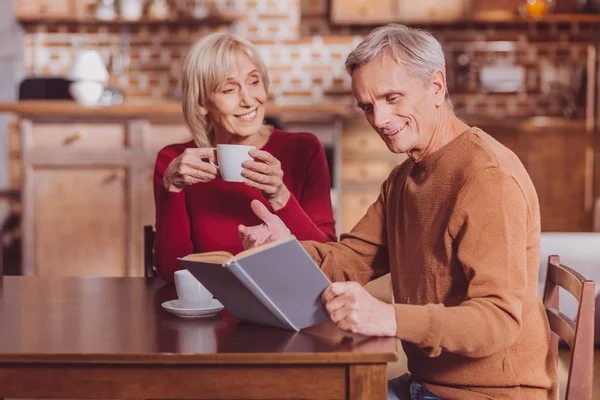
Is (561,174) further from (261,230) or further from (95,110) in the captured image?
(261,230)

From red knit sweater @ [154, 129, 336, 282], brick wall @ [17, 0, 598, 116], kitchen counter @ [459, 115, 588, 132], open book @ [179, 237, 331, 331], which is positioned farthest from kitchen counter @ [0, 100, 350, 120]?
open book @ [179, 237, 331, 331]

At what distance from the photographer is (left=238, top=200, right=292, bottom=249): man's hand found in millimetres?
1503

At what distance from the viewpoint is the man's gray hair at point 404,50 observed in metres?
1.34

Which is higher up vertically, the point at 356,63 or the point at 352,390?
the point at 356,63

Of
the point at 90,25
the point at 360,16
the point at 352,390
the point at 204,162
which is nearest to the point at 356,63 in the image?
the point at 204,162

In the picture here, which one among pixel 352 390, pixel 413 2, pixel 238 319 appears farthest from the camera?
pixel 413 2

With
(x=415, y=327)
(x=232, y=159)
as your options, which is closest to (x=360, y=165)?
(x=232, y=159)

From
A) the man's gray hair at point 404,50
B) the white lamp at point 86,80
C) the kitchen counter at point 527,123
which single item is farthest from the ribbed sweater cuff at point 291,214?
the kitchen counter at point 527,123

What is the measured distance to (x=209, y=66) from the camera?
196 cm

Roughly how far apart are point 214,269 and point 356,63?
18.1 inches

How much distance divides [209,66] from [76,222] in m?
2.57

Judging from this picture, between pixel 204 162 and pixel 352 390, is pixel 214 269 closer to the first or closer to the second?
pixel 352 390

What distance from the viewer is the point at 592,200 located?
598 centimetres

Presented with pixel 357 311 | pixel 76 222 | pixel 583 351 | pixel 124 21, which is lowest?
pixel 76 222
